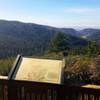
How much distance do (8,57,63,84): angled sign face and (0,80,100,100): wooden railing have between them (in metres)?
0.06

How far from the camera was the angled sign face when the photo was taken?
260cm

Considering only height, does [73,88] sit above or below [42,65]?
below

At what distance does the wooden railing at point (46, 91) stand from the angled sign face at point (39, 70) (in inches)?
2.3

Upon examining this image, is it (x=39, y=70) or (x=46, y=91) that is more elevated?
(x=39, y=70)

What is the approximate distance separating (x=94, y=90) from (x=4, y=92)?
1.09 metres

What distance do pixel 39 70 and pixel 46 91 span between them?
0.25 metres

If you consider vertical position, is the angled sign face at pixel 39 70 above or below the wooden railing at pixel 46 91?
above

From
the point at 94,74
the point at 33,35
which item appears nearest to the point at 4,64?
the point at 94,74

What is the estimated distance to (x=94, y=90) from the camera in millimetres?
2561

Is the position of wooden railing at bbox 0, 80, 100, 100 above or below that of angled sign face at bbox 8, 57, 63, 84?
below

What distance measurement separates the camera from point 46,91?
8.68ft

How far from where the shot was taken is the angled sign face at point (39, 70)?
2.60 m

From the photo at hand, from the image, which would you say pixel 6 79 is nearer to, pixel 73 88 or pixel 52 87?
pixel 52 87

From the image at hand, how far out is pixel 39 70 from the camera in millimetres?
2691
